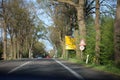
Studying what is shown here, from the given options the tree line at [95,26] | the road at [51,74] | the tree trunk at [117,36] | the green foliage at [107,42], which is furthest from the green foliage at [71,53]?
the road at [51,74]

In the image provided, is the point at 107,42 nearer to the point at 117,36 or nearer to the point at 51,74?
the point at 117,36

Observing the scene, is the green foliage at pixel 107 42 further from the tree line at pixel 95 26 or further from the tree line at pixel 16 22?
the tree line at pixel 16 22

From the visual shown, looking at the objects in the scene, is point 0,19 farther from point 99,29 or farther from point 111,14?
point 99,29

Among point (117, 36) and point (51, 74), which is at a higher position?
point (117, 36)

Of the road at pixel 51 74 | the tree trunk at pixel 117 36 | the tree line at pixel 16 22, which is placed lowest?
the road at pixel 51 74

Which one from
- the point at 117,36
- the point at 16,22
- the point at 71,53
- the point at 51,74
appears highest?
the point at 16,22

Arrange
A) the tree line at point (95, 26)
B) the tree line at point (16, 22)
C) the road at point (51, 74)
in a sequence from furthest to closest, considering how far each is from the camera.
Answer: the tree line at point (16, 22) < the tree line at point (95, 26) < the road at point (51, 74)

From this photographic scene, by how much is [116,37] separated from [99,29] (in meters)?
10.2

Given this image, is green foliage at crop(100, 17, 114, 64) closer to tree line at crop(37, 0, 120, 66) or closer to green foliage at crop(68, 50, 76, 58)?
tree line at crop(37, 0, 120, 66)

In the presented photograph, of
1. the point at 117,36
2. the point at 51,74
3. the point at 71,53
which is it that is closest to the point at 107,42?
the point at 117,36

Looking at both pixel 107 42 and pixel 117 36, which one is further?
A: pixel 107 42

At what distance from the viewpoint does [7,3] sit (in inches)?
3029

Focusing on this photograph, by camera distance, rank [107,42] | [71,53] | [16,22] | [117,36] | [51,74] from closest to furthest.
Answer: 1. [51,74]
2. [117,36]
3. [107,42]
4. [71,53]
5. [16,22]

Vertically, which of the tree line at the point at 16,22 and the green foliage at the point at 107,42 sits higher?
the tree line at the point at 16,22
